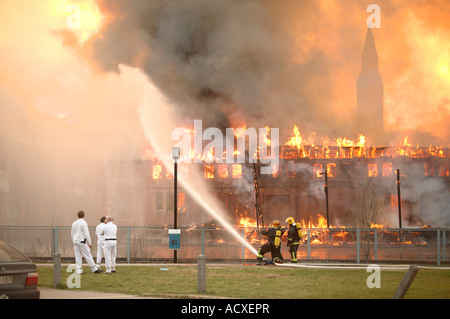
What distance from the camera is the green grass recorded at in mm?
13078

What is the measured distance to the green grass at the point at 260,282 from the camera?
13.1m

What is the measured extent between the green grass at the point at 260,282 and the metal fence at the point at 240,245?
4491 mm

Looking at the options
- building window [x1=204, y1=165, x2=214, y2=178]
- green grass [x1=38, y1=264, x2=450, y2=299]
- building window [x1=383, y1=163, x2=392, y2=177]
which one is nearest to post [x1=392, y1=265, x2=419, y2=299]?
green grass [x1=38, y1=264, x2=450, y2=299]

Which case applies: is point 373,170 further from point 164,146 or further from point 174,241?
point 174,241

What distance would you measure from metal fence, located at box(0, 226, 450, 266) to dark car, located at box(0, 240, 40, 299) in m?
13.7

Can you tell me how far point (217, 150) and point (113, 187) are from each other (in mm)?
15654

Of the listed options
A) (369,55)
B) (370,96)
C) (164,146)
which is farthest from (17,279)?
(369,55)

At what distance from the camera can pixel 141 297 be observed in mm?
12227

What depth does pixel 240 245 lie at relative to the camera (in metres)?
27.5

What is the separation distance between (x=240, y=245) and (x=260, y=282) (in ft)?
39.6

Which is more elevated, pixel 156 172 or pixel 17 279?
pixel 156 172

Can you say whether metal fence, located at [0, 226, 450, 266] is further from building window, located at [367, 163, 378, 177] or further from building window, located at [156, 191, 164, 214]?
building window, located at [367, 163, 378, 177]

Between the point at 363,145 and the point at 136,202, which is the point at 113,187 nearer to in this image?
the point at 136,202

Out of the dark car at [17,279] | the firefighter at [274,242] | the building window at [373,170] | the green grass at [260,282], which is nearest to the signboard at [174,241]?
the green grass at [260,282]
